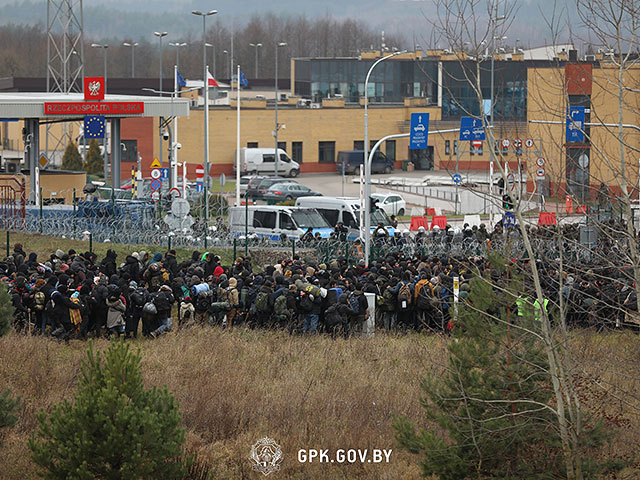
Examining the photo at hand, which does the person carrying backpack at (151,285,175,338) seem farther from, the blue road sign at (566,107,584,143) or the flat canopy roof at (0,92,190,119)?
the flat canopy roof at (0,92,190,119)

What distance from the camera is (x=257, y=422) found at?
13133 millimetres

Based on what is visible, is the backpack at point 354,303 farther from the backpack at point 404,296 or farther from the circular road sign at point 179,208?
the circular road sign at point 179,208

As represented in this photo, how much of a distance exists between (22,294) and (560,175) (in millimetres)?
11521

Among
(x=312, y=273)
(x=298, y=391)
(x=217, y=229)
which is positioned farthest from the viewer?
(x=217, y=229)

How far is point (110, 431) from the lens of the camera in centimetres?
915

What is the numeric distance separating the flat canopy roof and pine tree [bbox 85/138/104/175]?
82.2 ft

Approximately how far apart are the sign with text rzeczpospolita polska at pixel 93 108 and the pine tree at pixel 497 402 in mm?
31753

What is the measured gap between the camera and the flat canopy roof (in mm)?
38281

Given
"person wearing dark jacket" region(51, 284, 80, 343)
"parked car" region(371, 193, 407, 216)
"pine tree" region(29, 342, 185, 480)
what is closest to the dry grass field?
"person wearing dark jacket" region(51, 284, 80, 343)

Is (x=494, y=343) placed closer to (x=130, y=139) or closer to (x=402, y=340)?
(x=402, y=340)

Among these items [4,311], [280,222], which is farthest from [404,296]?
[280,222]

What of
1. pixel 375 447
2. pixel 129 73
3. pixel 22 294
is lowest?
pixel 375 447

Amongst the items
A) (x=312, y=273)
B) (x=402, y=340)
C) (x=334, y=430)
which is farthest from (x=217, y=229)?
(x=334, y=430)

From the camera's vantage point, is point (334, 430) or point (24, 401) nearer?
point (334, 430)
